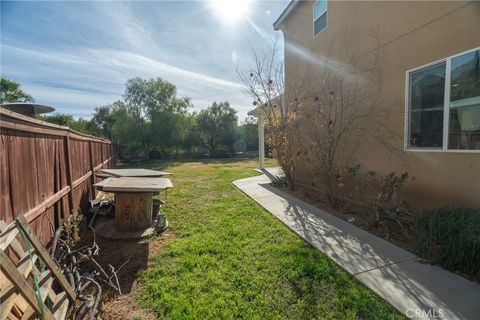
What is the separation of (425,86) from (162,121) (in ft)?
71.0

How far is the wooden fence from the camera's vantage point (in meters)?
2.29

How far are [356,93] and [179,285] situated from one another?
561 cm

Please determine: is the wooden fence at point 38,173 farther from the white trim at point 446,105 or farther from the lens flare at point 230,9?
the white trim at point 446,105

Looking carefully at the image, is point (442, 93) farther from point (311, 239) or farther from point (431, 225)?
point (311, 239)

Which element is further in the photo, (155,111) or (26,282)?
(155,111)

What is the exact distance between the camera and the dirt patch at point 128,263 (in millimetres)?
2408

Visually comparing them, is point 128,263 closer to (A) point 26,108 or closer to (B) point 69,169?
(B) point 69,169

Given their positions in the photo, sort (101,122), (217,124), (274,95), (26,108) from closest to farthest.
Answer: (26,108)
(274,95)
(217,124)
(101,122)

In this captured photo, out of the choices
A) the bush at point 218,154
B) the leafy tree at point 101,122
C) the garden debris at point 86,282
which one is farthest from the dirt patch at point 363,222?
the leafy tree at point 101,122

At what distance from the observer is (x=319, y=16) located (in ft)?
23.6

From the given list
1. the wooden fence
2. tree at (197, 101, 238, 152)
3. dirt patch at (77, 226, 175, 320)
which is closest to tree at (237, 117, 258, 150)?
tree at (197, 101, 238, 152)

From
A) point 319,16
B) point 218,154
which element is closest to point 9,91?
point 218,154

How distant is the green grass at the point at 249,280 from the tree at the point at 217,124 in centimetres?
2312

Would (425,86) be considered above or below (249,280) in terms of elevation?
above
